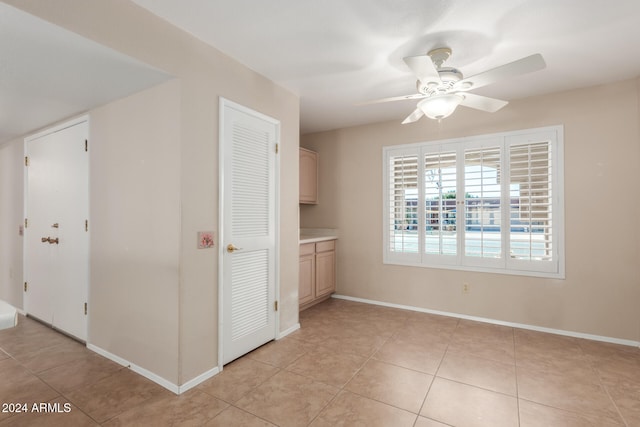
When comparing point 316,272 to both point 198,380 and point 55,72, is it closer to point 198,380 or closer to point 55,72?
point 198,380

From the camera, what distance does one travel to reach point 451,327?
133 inches

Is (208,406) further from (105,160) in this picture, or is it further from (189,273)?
(105,160)

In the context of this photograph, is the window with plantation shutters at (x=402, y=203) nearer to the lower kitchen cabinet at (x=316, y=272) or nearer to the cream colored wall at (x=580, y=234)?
the cream colored wall at (x=580, y=234)

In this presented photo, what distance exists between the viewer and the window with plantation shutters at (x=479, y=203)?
3229 millimetres

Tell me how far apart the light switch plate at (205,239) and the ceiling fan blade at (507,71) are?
2.08 m

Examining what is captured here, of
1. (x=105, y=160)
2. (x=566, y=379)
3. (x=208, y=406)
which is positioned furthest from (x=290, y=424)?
(x=105, y=160)

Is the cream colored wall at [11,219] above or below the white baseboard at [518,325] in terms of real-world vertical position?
above

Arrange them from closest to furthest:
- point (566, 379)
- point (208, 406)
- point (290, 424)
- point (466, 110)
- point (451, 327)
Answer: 1. point (290, 424)
2. point (208, 406)
3. point (566, 379)
4. point (451, 327)
5. point (466, 110)

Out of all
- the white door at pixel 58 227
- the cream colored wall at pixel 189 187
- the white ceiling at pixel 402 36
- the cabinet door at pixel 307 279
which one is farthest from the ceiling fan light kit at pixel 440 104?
the white door at pixel 58 227

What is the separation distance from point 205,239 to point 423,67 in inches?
74.4

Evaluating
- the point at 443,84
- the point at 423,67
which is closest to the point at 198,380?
the point at 423,67

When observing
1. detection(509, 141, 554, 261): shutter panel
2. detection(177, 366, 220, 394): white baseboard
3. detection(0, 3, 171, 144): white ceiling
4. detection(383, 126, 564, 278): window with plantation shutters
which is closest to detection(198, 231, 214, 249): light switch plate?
detection(177, 366, 220, 394): white baseboard

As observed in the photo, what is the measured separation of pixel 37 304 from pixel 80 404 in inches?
86.5

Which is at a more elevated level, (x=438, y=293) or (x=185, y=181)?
(x=185, y=181)
